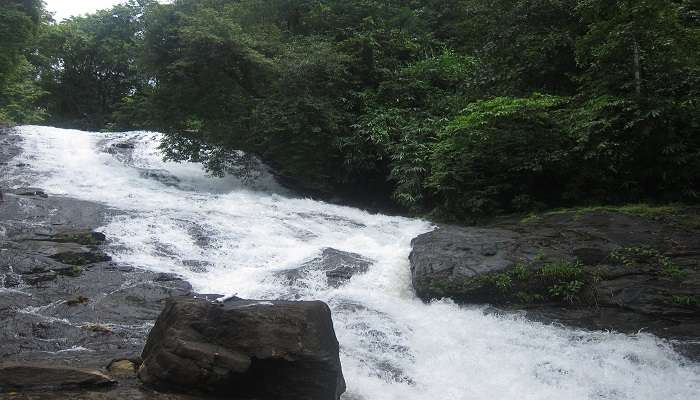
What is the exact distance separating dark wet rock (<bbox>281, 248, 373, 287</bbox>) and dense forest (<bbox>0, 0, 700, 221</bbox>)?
422 centimetres

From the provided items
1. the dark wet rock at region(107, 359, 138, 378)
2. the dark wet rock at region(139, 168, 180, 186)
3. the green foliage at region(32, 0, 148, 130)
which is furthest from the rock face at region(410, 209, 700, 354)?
the green foliage at region(32, 0, 148, 130)

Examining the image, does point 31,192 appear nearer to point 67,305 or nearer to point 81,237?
point 81,237

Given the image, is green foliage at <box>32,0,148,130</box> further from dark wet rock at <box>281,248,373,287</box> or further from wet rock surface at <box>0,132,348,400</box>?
dark wet rock at <box>281,248,373,287</box>

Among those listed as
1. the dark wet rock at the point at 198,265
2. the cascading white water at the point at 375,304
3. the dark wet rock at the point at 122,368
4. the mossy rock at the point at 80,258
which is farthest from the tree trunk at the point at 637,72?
the mossy rock at the point at 80,258

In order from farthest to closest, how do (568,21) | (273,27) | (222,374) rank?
(273,27), (568,21), (222,374)

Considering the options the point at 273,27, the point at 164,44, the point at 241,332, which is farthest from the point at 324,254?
the point at 273,27

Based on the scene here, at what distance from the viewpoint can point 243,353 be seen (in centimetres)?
520

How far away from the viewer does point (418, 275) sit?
372 inches

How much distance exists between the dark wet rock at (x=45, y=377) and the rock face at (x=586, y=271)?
218 inches

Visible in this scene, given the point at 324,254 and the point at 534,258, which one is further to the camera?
the point at 324,254

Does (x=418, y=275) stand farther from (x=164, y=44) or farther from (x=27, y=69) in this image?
(x=27, y=69)

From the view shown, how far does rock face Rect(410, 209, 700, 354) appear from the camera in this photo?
8.07 metres

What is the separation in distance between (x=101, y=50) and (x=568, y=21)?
27.6 metres

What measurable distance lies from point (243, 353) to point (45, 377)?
70.0 inches
